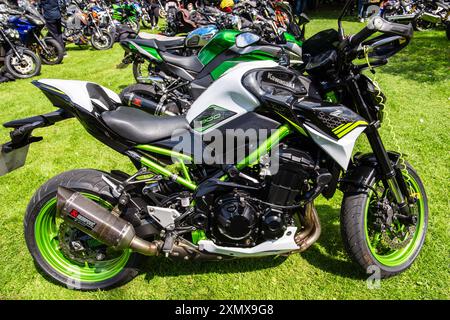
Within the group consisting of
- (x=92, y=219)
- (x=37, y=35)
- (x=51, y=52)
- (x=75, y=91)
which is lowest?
(x=51, y=52)

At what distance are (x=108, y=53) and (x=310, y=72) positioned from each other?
9.71 m

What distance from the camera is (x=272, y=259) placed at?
8.93 feet

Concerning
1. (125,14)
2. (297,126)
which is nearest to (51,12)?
(125,14)

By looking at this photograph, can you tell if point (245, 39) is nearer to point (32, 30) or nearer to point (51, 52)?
point (32, 30)

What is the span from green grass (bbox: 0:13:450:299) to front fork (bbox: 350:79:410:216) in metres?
0.47

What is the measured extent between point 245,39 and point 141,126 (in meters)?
2.59

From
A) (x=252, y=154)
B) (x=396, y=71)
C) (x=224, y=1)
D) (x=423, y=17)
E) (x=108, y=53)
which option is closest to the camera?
(x=423, y=17)

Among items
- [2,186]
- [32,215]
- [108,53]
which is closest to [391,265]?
[32,215]

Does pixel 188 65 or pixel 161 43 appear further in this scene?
pixel 161 43

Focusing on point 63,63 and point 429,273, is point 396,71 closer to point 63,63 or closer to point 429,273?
point 429,273

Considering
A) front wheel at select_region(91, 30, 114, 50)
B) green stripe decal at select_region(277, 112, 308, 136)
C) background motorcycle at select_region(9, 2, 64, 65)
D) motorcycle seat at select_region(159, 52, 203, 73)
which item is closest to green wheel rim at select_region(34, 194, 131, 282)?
green stripe decal at select_region(277, 112, 308, 136)

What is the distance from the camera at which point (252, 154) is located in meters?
2.01

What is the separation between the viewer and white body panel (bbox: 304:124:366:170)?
195 centimetres

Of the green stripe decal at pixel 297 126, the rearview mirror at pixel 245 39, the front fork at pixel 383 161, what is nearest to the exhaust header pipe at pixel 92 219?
the green stripe decal at pixel 297 126
